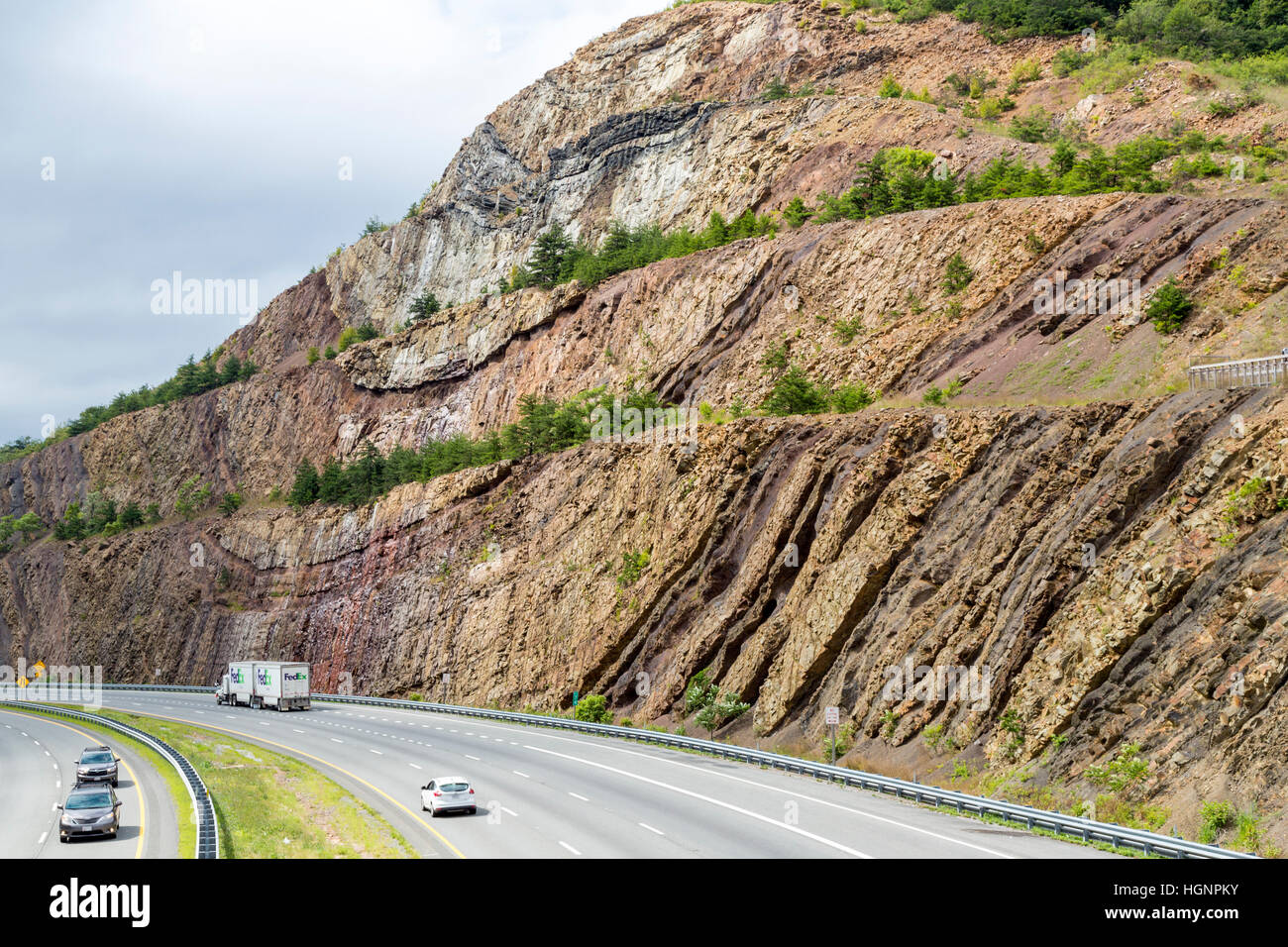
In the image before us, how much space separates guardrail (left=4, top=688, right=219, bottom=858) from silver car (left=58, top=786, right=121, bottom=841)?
1706 mm

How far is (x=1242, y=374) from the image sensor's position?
27.5 metres

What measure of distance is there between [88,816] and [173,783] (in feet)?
27.0

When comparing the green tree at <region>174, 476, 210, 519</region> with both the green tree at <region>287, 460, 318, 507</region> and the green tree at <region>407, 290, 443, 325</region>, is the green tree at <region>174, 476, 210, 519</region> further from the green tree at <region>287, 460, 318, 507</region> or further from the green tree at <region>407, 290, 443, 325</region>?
the green tree at <region>407, 290, 443, 325</region>

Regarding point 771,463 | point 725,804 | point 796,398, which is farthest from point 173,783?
point 796,398

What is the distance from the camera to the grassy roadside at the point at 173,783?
21105 mm

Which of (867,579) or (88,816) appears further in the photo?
(867,579)

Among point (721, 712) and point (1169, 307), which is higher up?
point (1169, 307)

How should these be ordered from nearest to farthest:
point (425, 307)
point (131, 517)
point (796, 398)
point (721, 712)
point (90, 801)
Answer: point (90, 801) < point (721, 712) < point (796, 398) < point (425, 307) < point (131, 517)

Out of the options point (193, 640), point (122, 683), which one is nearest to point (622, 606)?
point (193, 640)

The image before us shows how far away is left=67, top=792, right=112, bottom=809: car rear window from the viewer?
22203 millimetres

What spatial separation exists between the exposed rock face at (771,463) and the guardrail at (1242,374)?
1268 mm

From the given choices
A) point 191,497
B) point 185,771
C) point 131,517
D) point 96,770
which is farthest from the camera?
point 191,497

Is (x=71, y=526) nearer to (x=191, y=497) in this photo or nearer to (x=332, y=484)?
(x=191, y=497)

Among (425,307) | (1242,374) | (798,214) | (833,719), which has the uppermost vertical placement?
(425,307)
